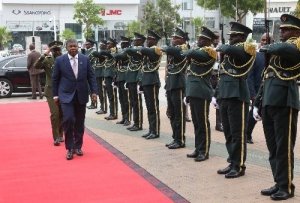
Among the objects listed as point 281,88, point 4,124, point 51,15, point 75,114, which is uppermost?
point 51,15

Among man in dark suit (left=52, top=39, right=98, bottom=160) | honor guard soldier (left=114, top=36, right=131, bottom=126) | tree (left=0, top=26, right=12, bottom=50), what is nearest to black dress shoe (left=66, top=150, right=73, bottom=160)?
man in dark suit (left=52, top=39, right=98, bottom=160)

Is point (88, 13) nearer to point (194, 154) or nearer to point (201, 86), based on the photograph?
point (194, 154)

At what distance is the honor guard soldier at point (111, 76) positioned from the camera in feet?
36.7

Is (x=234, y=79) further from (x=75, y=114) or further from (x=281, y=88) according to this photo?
(x=75, y=114)

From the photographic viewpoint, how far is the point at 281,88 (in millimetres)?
5090

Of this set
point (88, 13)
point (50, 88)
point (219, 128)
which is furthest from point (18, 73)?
point (88, 13)

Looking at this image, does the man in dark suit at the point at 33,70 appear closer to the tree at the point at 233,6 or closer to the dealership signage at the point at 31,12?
the tree at the point at 233,6

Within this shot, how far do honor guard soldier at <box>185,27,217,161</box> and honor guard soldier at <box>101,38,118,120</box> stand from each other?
424 centimetres

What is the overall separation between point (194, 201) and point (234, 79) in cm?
163

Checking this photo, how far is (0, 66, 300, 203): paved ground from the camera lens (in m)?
5.49

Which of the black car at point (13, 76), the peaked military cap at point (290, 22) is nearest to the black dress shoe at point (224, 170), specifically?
the peaked military cap at point (290, 22)

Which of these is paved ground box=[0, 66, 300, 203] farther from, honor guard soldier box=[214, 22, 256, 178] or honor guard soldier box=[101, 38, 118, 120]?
honor guard soldier box=[101, 38, 118, 120]

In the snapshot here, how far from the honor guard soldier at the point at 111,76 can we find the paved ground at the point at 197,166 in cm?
152

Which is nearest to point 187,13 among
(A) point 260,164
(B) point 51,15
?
(B) point 51,15
